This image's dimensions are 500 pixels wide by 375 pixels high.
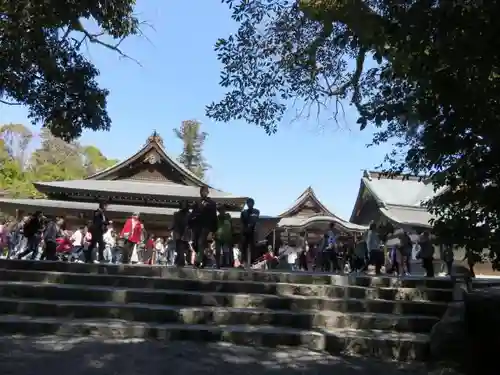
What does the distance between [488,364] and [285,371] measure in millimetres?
2799

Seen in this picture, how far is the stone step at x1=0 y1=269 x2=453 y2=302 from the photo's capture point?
7809mm

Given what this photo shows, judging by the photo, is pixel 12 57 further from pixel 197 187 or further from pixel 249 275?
pixel 197 187

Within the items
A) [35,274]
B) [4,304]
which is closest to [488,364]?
[4,304]

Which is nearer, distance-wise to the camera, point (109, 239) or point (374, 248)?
point (374, 248)

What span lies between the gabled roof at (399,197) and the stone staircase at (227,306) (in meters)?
20.4

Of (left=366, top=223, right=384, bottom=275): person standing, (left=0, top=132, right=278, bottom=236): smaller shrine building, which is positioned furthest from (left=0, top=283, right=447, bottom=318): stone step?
(left=0, top=132, right=278, bottom=236): smaller shrine building

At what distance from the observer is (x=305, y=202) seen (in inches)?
1330

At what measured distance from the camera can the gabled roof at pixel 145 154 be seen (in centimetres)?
2533

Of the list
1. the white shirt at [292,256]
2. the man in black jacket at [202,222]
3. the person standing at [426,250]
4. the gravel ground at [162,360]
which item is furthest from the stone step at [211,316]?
the white shirt at [292,256]

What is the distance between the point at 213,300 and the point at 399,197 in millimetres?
28568

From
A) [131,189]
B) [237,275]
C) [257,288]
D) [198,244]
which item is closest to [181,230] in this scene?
[198,244]

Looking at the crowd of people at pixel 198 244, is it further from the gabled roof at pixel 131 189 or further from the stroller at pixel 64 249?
the gabled roof at pixel 131 189

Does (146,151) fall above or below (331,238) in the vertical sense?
above

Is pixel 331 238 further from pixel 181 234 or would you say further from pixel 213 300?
pixel 213 300
